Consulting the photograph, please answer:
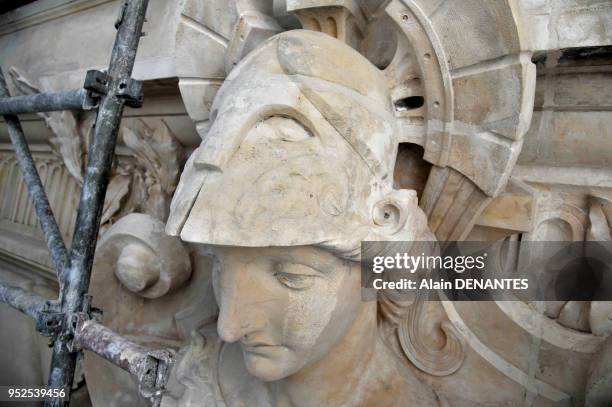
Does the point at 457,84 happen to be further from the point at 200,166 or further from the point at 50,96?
the point at 50,96

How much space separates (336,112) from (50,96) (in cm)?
119

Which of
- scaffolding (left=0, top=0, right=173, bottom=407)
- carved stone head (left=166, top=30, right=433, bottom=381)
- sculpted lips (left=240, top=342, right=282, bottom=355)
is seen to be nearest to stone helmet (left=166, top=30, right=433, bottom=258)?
carved stone head (left=166, top=30, right=433, bottom=381)

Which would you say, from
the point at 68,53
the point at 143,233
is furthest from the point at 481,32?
the point at 68,53

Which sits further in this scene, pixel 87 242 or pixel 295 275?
pixel 87 242

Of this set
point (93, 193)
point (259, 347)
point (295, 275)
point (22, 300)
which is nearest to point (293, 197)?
point (295, 275)

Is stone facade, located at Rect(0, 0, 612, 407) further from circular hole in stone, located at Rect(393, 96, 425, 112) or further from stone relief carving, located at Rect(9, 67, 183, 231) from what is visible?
stone relief carving, located at Rect(9, 67, 183, 231)

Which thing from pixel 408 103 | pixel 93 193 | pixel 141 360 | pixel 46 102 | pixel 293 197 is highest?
pixel 46 102

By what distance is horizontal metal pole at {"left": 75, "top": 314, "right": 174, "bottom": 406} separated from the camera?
0.98 meters

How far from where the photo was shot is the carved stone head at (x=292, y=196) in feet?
2.60

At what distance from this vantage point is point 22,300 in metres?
1.42

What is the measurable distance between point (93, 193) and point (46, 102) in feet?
1.66

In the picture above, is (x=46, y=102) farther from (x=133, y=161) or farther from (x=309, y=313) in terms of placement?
(x=309, y=313)

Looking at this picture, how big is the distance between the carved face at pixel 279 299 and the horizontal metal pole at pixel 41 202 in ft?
2.33

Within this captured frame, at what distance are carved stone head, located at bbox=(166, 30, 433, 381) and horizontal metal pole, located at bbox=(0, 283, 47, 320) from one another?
0.79 m
